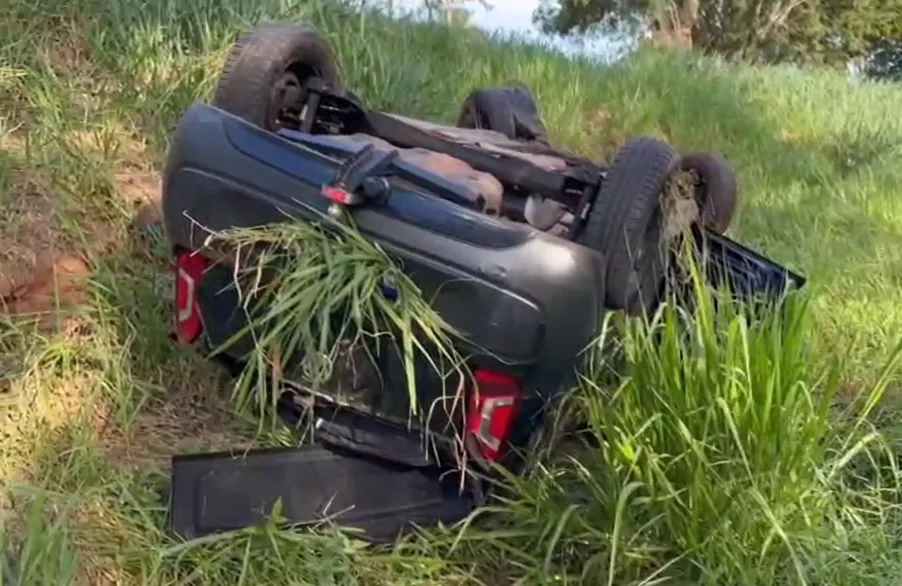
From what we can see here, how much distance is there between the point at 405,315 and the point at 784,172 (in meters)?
4.35

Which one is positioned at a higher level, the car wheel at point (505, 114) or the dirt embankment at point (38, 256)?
the car wheel at point (505, 114)

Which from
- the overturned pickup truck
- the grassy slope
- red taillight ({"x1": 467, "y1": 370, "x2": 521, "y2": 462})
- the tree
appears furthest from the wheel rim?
the tree

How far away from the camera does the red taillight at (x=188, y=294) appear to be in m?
2.89

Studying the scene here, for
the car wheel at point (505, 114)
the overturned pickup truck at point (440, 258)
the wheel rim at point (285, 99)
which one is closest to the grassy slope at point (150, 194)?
the overturned pickup truck at point (440, 258)

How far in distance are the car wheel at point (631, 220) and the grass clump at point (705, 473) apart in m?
0.17

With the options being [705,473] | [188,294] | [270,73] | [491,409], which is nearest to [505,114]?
[270,73]

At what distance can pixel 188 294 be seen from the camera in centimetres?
293

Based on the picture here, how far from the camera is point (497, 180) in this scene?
122 inches

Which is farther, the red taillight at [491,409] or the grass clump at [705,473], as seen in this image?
the red taillight at [491,409]

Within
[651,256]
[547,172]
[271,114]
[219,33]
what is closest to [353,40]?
[219,33]

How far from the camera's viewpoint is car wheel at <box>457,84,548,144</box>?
158 inches

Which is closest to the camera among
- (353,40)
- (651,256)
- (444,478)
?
(444,478)

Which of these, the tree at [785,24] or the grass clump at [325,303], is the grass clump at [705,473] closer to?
the grass clump at [325,303]

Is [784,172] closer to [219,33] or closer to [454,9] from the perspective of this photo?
[454,9]
